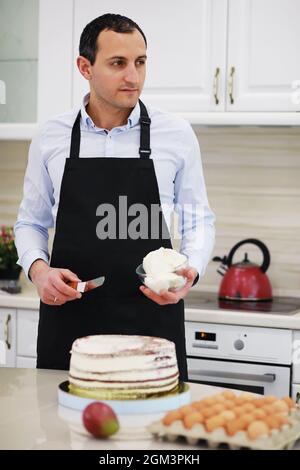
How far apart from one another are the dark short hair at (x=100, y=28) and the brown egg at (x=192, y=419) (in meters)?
1.24

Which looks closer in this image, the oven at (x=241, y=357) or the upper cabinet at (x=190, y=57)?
the oven at (x=241, y=357)

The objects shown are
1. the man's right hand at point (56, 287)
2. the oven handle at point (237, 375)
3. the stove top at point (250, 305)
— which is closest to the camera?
the man's right hand at point (56, 287)

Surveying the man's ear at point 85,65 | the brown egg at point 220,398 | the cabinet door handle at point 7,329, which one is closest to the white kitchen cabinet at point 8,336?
the cabinet door handle at point 7,329

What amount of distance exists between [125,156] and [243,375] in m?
1.02

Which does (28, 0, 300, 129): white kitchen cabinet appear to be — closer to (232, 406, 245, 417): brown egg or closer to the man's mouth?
the man's mouth

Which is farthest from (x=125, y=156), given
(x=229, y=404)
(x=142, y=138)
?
(x=229, y=404)

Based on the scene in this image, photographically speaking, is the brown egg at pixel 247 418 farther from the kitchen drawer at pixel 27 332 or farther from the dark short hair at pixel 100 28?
the kitchen drawer at pixel 27 332

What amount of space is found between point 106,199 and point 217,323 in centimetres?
88

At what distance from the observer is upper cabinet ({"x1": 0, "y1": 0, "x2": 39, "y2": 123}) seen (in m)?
3.38

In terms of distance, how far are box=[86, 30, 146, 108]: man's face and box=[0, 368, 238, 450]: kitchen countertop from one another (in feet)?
2.78

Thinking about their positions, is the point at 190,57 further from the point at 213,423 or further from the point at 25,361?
the point at 213,423

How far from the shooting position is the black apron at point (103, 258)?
212 cm

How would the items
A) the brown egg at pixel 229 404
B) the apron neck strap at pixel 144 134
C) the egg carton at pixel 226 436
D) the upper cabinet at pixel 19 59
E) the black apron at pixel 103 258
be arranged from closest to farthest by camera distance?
the egg carton at pixel 226 436 < the brown egg at pixel 229 404 < the black apron at pixel 103 258 < the apron neck strap at pixel 144 134 < the upper cabinet at pixel 19 59

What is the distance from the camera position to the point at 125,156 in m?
2.26
